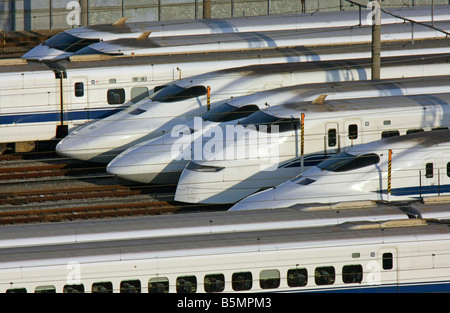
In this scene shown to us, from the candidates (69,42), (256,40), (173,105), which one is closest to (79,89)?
(173,105)

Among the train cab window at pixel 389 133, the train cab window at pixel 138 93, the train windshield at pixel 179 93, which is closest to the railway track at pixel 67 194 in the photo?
the train cab window at pixel 138 93

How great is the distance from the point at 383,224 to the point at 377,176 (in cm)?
490

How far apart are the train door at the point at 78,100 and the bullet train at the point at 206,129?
3368 millimetres

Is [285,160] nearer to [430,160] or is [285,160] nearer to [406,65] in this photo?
[430,160]

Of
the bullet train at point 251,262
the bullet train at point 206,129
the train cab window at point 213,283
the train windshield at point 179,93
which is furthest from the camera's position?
the train windshield at point 179,93

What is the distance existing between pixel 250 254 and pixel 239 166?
7.78 meters

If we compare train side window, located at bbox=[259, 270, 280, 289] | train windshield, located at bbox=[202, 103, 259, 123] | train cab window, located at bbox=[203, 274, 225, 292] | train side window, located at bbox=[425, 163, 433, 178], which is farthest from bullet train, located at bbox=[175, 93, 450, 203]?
train cab window, located at bbox=[203, 274, 225, 292]

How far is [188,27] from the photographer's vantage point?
35.9 m

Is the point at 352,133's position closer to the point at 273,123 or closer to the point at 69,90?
the point at 273,123

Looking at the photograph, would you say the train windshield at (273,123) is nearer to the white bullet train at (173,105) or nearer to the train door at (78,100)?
the white bullet train at (173,105)

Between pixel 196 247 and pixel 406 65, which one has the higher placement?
pixel 406 65

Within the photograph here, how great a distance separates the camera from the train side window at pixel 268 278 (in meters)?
16.8
